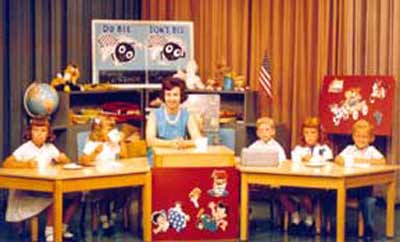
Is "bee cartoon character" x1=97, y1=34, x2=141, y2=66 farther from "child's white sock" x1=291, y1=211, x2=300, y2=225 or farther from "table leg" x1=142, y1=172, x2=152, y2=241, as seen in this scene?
"child's white sock" x1=291, y1=211, x2=300, y2=225

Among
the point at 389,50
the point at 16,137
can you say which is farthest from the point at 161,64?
the point at 389,50

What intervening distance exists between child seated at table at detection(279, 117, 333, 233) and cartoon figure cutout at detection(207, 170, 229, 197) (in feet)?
2.38

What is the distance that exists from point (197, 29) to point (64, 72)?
159 cm

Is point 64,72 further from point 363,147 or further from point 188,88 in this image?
point 363,147

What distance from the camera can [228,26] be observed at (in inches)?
335

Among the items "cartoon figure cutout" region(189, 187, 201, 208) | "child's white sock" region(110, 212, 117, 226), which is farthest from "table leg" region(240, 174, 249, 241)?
"child's white sock" region(110, 212, 117, 226)

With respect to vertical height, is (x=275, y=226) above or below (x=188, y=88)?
below

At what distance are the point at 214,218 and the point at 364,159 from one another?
1.29 meters

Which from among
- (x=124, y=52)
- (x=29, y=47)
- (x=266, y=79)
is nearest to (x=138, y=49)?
(x=124, y=52)

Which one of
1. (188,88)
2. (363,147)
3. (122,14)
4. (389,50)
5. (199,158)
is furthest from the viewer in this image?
(122,14)

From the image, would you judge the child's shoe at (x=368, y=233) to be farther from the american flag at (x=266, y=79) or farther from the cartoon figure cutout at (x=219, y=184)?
the american flag at (x=266, y=79)

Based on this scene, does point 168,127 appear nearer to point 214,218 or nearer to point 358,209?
point 214,218

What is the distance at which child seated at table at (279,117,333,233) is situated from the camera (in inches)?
260

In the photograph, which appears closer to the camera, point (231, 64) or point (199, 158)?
point (199, 158)
